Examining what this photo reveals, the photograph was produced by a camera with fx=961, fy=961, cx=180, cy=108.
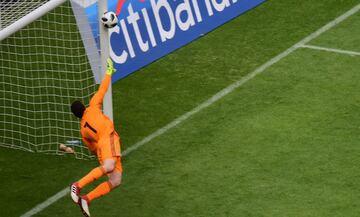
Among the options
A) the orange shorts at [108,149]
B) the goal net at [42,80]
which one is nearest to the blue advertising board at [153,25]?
the goal net at [42,80]

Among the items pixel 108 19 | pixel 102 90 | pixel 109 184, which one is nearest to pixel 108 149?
pixel 109 184

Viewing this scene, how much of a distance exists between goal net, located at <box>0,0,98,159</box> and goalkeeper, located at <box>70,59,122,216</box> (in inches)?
58.0

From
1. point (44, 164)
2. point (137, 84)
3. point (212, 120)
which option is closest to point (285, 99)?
point (212, 120)

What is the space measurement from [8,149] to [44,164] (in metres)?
0.66

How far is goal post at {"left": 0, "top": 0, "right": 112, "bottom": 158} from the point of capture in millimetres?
12359

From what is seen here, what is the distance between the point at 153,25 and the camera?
14.1 metres

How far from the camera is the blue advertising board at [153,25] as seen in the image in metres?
13.6

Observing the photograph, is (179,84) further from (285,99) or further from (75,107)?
(75,107)

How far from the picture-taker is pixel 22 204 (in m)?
10.9

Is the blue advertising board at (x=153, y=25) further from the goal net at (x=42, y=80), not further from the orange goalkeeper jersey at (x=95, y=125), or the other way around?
the orange goalkeeper jersey at (x=95, y=125)

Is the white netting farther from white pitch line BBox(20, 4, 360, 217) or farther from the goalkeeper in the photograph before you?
white pitch line BBox(20, 4, 360, 217)

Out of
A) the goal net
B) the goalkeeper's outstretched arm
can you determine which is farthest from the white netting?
the goalkeeper's outstretched arm

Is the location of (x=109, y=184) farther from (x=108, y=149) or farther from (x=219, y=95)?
(x=219, y=95)

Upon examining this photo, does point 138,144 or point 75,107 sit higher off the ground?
point 75,107
